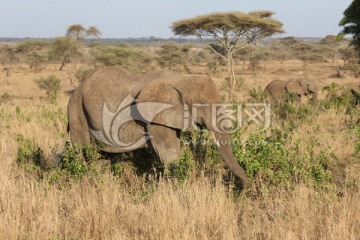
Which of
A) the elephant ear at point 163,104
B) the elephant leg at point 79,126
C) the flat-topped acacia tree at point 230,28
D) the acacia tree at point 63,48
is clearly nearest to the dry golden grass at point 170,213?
the elephant ear at point 163,104

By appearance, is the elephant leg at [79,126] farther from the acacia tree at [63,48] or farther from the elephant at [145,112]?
the acacia tree at [63,48]

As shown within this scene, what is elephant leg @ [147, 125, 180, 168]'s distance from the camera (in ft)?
15.3

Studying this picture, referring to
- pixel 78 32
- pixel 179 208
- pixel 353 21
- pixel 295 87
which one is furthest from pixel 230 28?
pixel 78 32

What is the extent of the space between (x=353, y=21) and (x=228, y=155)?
870 cm

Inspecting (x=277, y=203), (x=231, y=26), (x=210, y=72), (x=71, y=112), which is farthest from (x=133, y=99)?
(x=210, y=72)

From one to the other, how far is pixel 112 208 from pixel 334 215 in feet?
5.90

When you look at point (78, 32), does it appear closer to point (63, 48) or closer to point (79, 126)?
point (63, 48)

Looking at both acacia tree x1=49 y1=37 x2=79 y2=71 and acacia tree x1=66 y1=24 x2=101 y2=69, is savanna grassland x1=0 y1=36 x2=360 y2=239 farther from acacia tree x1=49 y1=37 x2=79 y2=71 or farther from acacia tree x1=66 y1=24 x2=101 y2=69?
acacia tree x1=66 y1=24 x2=101 y2=69

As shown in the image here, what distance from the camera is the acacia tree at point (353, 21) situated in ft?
36.6

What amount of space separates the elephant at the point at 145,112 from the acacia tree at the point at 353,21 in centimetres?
785

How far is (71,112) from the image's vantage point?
17.8 feet

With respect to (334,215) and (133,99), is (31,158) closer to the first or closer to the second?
(133,99)

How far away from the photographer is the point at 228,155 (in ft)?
14.5

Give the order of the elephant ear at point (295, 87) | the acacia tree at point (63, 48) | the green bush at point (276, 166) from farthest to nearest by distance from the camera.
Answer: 1. the acacia tree at point (63, 48)
2. the elephant ear at point (295, 87)
3. the green bush at point (276, 166)
